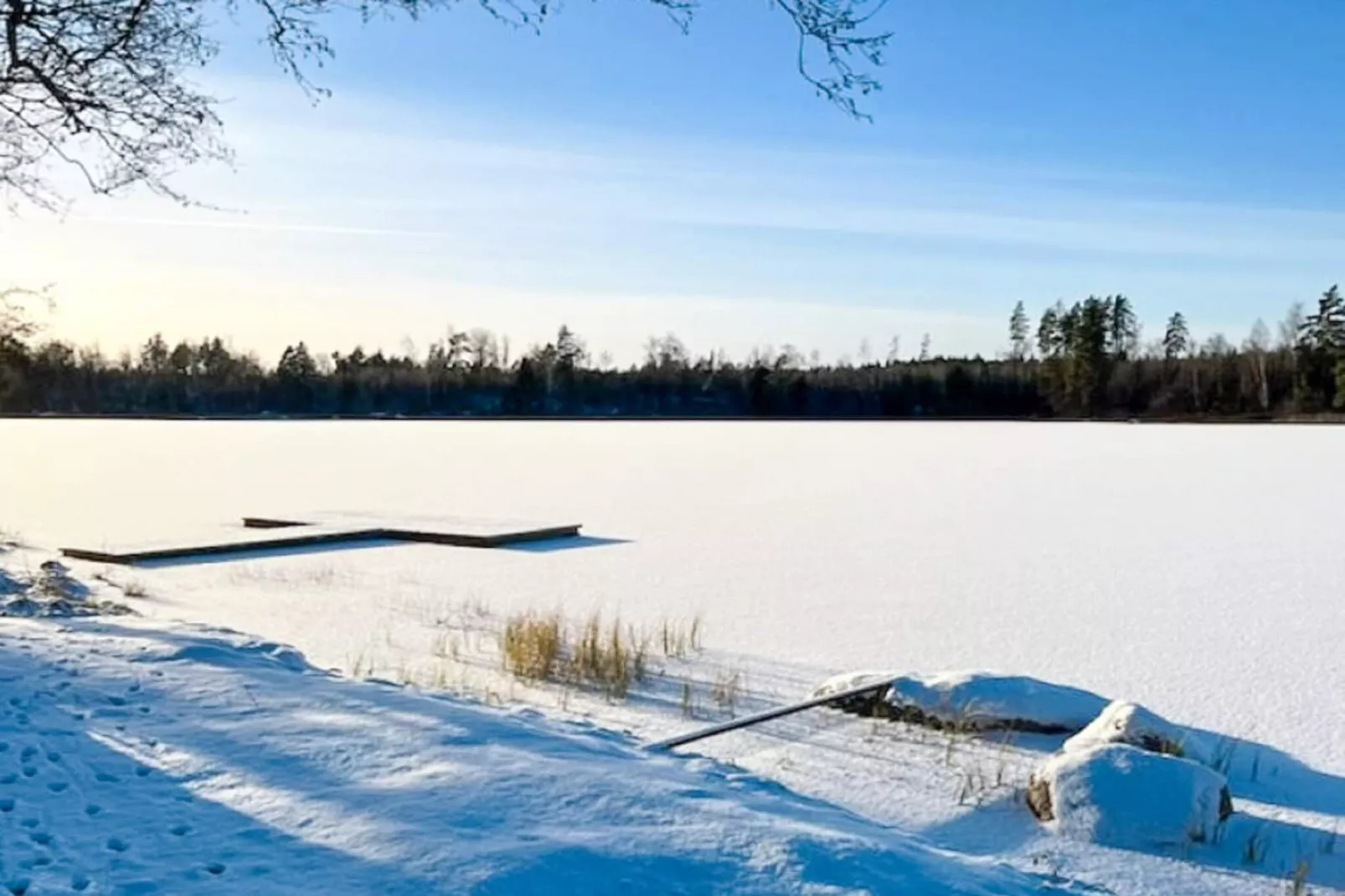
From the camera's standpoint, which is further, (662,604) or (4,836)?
(662,604)

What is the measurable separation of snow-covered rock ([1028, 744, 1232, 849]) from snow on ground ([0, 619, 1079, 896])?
74cm

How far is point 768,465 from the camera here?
73.7 feet

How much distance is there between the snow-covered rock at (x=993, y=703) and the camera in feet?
16.9

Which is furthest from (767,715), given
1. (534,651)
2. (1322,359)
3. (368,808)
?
(1322,359)

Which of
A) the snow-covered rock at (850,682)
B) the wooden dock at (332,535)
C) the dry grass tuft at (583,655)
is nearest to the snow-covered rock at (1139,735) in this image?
the snow-covered rock at (850,682)

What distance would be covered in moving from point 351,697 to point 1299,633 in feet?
17.9

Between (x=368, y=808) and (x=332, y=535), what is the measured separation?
9451 millimetres

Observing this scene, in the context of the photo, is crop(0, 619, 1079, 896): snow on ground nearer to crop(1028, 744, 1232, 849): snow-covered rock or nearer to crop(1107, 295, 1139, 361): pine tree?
crop(1028, 744, 1232, 849): snow-covered rock

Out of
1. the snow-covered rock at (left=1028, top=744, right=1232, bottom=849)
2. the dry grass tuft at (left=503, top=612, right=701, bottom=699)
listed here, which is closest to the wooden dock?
the dry grass tuft at (left=503, top=612, right=701, bottom=699)

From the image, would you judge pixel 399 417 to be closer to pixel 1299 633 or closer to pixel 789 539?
pixel 789 539

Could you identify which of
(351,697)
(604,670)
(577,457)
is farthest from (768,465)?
A: (351,697)

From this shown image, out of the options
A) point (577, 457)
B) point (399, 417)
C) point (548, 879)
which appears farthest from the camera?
point (399, 417)

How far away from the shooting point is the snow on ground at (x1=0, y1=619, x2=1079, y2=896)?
2621mm

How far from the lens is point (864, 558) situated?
34.3 feet
